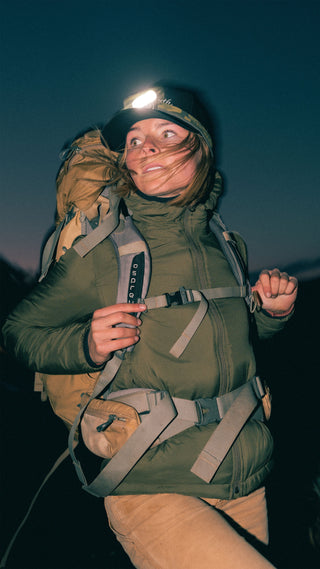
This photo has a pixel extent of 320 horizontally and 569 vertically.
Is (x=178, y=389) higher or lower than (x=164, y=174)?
lower

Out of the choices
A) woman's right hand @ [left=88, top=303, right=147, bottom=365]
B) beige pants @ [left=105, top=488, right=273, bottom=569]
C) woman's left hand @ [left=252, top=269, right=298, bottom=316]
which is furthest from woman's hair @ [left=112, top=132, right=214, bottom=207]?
beige pants @ [left=105, top=488, right=273, bottom=569]

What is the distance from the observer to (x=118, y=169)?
230 centimetres

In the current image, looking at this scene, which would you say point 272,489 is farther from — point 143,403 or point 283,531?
point 143,403

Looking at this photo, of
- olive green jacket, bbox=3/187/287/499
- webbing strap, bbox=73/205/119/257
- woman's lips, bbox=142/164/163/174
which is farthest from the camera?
woman's lips, bbox=142/164/163/174

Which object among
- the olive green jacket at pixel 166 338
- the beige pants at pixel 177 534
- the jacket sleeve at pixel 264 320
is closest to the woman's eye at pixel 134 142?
the olive green jacket at pixel 166 338

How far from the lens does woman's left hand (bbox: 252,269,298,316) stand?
7.78 ft

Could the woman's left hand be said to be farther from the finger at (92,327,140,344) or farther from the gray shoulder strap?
the finger at (92,327,140,344)

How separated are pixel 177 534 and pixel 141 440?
A: 48 centimetres

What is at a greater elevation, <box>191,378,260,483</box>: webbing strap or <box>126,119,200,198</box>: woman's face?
<box>126,119,200,198</box>: woman's face

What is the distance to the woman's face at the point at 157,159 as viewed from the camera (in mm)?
2189

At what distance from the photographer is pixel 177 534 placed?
167cm

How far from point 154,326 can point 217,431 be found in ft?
2.22

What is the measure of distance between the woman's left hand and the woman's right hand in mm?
1007

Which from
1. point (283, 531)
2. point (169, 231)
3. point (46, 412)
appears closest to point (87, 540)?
point (283, 531)
